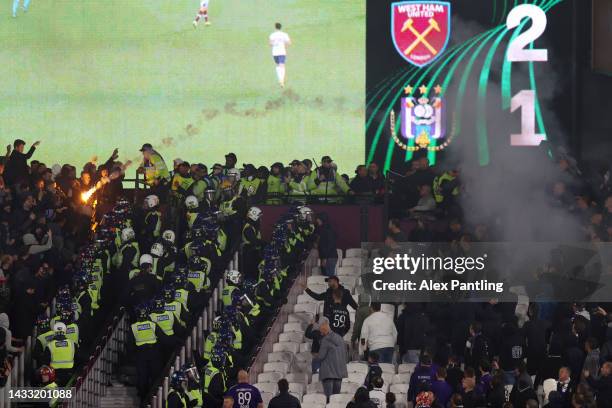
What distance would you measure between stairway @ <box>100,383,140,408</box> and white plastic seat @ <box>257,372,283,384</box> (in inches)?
57.3

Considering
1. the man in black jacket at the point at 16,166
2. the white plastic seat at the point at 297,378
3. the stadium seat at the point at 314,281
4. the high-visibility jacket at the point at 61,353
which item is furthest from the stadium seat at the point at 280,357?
the man in black jacket at the point at 16,166

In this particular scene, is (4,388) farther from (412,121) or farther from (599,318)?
(412,121)

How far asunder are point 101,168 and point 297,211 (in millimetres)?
3352

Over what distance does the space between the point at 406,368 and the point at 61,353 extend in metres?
4.01

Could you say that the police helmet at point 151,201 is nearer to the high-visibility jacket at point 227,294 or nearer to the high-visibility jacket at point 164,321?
the high-visibility jacket at point 227,294

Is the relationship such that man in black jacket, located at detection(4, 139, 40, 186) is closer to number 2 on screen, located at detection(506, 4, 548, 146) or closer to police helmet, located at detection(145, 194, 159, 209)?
police helmet, located at detection(145, 194, 159, 209)

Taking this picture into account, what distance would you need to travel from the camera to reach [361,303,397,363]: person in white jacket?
20.2 metres

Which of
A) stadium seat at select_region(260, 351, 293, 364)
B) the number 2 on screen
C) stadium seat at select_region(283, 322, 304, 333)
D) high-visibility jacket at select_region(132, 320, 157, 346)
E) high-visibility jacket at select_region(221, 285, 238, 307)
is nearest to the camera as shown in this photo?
high-visibility jacket at select_region(132, 320, 157, 346)

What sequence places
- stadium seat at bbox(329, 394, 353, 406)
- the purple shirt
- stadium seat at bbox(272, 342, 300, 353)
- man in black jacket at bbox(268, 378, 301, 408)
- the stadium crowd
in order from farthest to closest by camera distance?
1. stadium seat at bbox(272, 342, 300, 353)
2. stadium seat at bbox(329, 394, 353, 406)
3. the stadium crowd
4. the purple shirt
5. man in black jacket at bbox(268, 378, 301, 408)

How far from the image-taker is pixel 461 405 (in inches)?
680

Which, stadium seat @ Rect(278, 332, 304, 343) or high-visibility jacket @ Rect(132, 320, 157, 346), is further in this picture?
stadium seat @ Rect(278, 332, 304, 343)

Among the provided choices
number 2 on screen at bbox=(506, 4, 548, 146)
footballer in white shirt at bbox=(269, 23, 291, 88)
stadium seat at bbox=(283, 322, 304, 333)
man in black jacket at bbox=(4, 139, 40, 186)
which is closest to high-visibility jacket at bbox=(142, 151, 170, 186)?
man in black jacket at bbox=(4, 139, 40, 186)

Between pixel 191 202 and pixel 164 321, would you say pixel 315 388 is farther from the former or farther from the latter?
pixel 191 202

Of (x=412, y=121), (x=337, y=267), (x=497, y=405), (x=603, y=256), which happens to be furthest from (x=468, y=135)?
(x=497, y=405)
